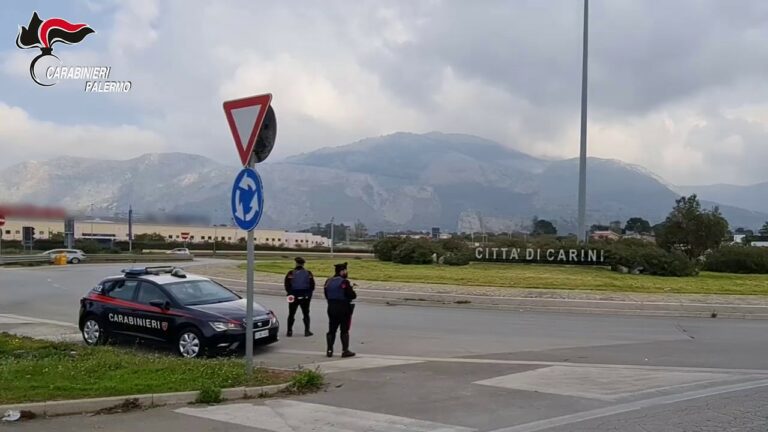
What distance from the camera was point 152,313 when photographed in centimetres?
1198

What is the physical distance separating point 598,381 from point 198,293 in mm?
7041

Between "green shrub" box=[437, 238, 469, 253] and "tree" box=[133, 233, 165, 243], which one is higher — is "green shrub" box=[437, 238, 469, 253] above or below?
above

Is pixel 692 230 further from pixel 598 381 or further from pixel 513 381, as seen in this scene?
pixel 513 381

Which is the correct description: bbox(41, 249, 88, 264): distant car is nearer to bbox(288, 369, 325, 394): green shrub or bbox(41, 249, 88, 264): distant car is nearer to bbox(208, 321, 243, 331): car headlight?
bbox(208, 321, 243, 331): car headlight

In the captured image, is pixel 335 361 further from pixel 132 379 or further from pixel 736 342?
pixel 736 342

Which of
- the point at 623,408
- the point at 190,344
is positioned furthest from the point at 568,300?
the point at 623,408

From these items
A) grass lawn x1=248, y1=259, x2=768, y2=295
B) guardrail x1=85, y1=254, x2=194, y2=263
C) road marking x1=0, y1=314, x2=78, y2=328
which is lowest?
guardrail x1=85, y1=254, x2=194, y2=263

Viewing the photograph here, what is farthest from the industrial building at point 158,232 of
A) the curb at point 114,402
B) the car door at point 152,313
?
the curb at point 114,402

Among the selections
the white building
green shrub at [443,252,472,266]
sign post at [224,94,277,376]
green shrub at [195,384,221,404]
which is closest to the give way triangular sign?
sign post at [224,94,277,376]

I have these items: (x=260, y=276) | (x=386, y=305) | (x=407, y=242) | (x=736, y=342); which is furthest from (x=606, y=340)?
(x=407, y=242)

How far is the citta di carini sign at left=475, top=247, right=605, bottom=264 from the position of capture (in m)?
35.4

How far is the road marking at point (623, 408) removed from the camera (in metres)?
6.93

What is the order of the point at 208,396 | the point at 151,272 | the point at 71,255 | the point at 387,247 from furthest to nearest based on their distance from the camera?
1. the point at 71,255
2. the point at 387,247
3. the point at 151,272
4. the point at 208,396

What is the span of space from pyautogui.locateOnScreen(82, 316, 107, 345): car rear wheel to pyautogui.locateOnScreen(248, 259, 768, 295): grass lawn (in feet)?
49.9
